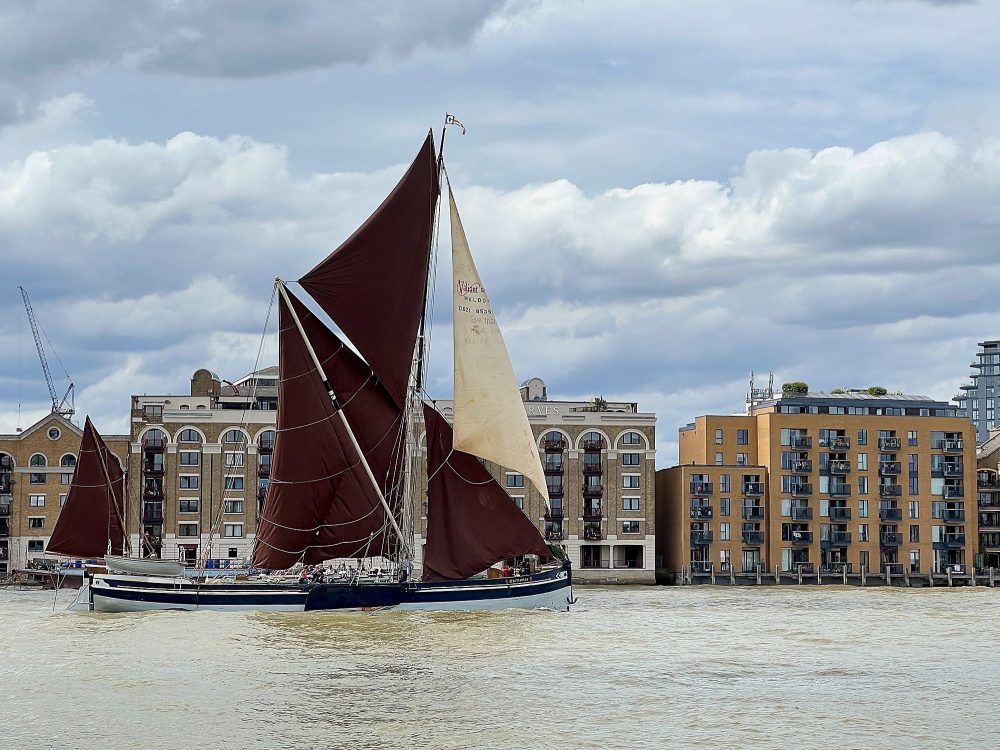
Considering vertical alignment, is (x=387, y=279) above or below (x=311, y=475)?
above

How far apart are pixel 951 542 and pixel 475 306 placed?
230 feet

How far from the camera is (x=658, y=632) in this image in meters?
63.1

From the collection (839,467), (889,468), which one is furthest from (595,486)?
(889,468)

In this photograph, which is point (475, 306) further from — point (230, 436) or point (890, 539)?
point (890, 539)

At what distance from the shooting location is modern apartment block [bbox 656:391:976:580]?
123 meters

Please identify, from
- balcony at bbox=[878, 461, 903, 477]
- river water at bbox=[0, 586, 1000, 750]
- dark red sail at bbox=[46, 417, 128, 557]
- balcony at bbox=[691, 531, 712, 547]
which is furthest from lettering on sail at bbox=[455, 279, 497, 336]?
balcony at bbox=[878, 461, 903, 477]

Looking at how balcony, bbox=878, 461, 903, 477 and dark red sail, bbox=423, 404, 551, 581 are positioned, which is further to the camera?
balcony, bbox=878, 461, 903, 477

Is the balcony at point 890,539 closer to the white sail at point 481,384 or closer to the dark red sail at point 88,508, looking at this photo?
the white sail at point 481,384

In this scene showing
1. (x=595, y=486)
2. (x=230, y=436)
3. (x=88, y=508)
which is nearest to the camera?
(x=88, y=508)

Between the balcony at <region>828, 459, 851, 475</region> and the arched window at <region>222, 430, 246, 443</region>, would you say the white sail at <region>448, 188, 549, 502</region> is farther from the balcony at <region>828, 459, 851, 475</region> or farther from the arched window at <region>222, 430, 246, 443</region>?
the balcony at <region>828, 459, 851, 475</region>

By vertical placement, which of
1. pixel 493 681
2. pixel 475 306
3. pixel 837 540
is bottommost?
pixel 493 681

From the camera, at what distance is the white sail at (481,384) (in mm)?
69875

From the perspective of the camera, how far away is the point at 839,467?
124750 millimetres

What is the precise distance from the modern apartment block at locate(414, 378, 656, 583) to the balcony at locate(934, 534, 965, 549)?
24.8m
